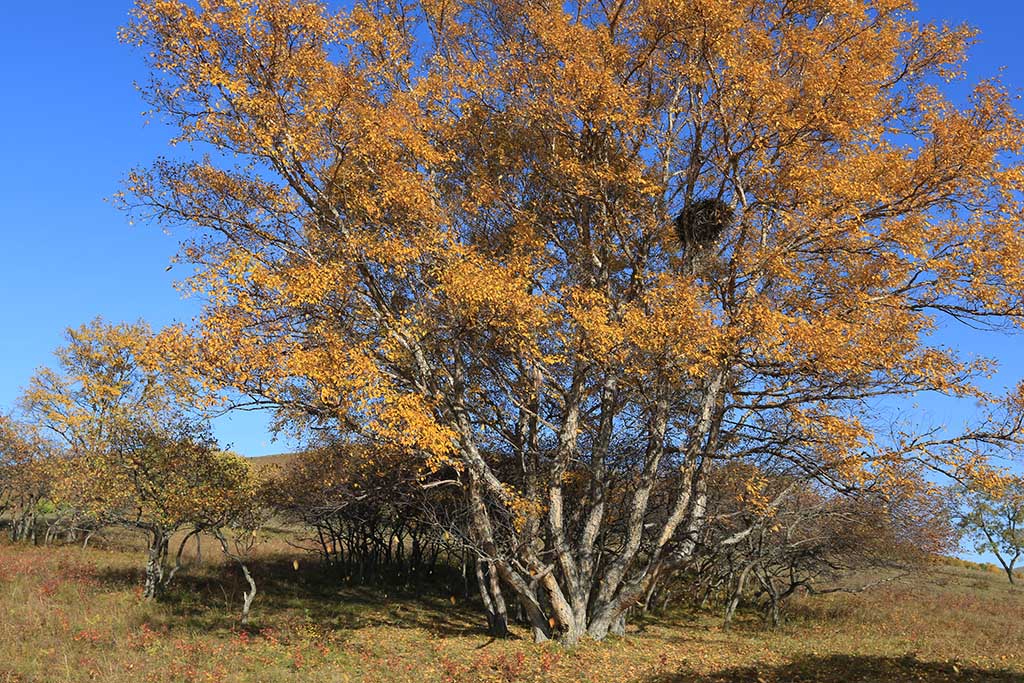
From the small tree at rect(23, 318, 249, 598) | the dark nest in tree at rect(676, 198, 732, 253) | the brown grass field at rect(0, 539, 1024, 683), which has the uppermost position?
the dark nest in tree at rect(676, 198, 732, 253)

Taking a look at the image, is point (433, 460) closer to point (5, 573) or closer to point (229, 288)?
point (229, 288)

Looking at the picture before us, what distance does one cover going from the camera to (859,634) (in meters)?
20.6

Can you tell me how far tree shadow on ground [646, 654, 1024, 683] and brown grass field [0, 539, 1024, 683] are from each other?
0.05 metres

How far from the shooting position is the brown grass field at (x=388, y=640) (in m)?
13.9

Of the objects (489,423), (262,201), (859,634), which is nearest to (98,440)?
(262,201)

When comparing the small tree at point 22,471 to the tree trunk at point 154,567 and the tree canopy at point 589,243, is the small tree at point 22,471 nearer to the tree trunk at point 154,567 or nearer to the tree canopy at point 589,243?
the tree trunk at point 154,567

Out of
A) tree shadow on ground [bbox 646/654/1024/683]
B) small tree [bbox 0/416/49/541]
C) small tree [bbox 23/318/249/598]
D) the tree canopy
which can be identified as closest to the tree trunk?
small tree [bbox 23/318/249/598]

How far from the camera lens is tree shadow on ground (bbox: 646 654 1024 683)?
43.5 ft

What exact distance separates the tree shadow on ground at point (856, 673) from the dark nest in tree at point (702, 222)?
30.1 ft

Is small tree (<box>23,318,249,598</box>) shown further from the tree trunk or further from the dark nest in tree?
the dark nest in tree

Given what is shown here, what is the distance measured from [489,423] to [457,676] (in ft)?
19.1

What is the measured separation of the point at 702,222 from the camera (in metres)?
16.6

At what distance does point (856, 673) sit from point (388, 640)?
10223mm

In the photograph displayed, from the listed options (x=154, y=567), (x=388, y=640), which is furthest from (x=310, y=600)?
(x=388, y=640)
